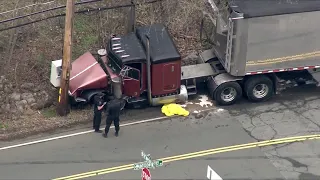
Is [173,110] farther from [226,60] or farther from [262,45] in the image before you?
[262,45]

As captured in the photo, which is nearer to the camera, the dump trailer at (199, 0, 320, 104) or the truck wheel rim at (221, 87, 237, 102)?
the dump trailer at (199, 0, 320, 104)

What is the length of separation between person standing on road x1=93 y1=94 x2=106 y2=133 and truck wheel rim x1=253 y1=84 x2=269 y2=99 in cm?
479

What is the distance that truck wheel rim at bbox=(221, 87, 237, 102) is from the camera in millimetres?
18219

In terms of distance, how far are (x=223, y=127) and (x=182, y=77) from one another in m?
2.16

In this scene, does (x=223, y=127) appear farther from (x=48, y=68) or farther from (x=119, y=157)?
(x=48, y=68)

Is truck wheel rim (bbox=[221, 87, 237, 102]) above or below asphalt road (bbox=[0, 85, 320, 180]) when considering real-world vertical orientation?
above

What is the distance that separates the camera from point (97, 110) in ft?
54.4

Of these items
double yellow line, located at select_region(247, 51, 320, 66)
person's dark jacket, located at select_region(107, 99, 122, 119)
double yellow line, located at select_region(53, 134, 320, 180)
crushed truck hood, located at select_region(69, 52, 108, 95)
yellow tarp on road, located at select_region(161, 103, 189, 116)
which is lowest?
double yellow line, located at select_region(53, 134, 320, 180)

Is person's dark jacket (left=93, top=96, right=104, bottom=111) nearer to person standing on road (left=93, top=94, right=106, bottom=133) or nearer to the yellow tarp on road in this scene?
person standing on road (left=93, top=94, right=106, bottom=133)

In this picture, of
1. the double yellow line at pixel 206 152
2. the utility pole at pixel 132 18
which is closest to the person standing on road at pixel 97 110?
the double yellow line at pixel 206 152

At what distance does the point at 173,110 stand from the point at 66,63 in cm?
357

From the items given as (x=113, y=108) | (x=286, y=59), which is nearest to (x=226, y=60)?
(x=286, y=59)

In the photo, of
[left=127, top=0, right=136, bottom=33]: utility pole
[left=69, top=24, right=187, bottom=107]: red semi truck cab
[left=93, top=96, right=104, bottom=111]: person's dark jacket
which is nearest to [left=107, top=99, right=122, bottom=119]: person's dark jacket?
[left=93, top=96, right=104, bottom=111]: person's dark jacket

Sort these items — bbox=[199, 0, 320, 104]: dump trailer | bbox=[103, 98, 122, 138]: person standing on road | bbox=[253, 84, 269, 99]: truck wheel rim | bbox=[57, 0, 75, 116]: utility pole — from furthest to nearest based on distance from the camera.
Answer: bbox=[253, 84, 269, 99]: truck wheel rim → bbox=[199, 0, 320, 104]: dump trailer → bbox=[103, 98, 122, 138]: person standing on road → bbox=[57, 0, 75, 116]: utility pole
